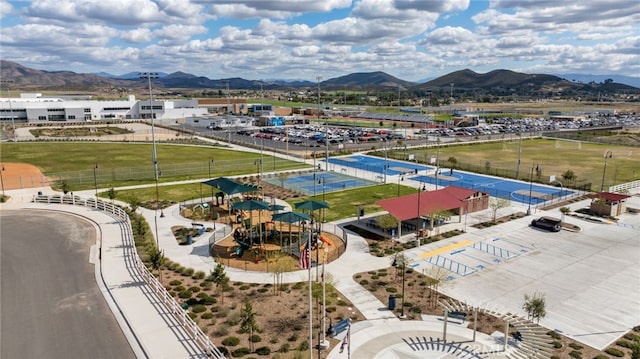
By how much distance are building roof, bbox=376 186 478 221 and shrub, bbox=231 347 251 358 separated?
20.1 m

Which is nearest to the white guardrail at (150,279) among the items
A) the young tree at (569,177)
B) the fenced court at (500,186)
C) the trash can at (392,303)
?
the trash can at (392,303)

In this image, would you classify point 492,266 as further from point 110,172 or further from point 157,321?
point 110,172

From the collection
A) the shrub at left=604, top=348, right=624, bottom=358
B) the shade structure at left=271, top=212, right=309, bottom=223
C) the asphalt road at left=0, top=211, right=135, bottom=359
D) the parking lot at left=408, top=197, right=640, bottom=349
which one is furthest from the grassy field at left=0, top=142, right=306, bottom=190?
the shrub at left=604, top=348, right=624, bottom=358

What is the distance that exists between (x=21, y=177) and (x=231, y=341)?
174 ft

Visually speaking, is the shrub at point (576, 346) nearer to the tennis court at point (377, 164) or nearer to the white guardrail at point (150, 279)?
the white guardrail at point (150, 279)

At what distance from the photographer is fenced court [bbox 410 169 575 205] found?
52.8 meters

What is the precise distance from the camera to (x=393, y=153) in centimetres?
8538

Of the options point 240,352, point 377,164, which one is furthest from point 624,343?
point 377,164

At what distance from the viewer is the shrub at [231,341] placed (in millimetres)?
21016

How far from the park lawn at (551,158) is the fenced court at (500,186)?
4312 millimetres

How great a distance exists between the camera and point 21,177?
192 feet

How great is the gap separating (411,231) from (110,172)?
45.7 m

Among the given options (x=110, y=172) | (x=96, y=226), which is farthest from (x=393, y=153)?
(x=96, y=226)

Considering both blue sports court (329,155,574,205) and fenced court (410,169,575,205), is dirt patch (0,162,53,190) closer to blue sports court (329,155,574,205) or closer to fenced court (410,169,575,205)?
blue sports court (329,155,574,205)
